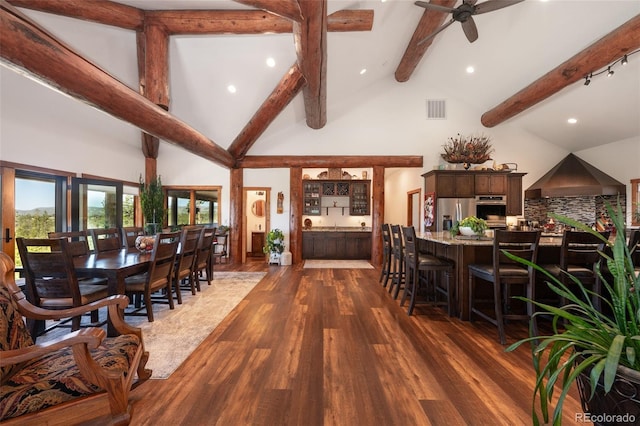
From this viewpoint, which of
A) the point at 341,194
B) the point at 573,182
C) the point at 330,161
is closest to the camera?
the point at 573,182

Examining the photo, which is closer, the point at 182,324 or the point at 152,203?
the point at 182,324

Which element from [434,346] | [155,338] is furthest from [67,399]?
[434,346]

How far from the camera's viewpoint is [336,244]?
23.4 feet

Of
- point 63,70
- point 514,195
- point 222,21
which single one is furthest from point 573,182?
point 63,70

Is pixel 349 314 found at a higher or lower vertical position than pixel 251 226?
lower

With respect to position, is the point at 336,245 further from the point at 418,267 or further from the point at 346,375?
the point at 346,375

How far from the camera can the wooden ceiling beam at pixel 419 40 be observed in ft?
14.1

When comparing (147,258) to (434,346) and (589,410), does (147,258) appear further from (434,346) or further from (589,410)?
(589,410)

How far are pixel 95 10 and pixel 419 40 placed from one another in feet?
16.2

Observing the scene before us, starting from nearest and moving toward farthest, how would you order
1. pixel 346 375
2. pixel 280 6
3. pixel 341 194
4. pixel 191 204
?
pixel 346 375, pixel 280 6, pixel 191 204, pixel 341 194

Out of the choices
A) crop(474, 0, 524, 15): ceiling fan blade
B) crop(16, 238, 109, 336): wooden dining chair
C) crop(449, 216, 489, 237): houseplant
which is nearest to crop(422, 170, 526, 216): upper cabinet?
crop(449, 216, 489, 237): houseplant

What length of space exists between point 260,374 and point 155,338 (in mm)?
1245

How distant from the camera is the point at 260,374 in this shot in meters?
1.99

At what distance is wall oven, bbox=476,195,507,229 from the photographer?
19.1 feet
